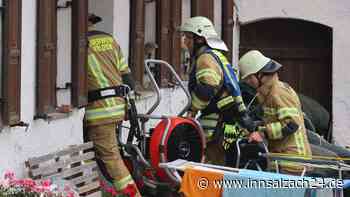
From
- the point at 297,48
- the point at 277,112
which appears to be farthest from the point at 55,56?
the point at 297,48

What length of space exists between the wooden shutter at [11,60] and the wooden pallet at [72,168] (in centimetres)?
45

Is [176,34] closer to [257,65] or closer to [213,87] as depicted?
[213,87]

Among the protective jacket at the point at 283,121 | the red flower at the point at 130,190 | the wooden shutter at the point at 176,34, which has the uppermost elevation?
the wooden shutter at the point at 176,34

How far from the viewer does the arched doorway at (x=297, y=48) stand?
535 inches

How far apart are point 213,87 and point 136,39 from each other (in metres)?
2.08

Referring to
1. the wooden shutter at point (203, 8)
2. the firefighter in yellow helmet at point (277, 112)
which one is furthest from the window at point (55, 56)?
the wooden shutter at point (203, 8)

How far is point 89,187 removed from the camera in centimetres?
736

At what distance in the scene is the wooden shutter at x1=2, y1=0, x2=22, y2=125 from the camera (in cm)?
641

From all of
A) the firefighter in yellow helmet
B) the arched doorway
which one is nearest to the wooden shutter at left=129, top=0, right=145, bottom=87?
the firefighter in yellow helmet

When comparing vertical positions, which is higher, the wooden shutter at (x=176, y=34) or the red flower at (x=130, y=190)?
the wooden shutter at (x=176, y=34)

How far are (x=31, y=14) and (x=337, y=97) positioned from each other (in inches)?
282

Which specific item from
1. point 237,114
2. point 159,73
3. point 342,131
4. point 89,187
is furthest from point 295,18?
point 89,187

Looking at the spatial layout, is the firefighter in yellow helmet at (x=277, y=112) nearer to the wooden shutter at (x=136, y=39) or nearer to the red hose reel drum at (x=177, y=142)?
the red hose reel drum at (x=177, y=142)

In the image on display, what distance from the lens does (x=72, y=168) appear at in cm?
720
